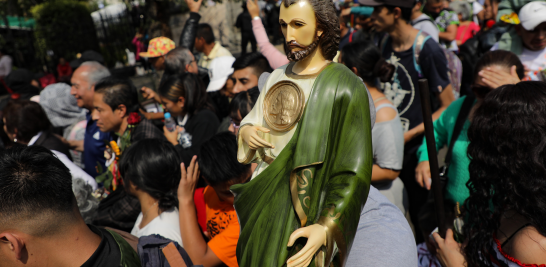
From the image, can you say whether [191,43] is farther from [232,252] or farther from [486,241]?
[486,241]

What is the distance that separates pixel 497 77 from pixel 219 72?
396 centimetres

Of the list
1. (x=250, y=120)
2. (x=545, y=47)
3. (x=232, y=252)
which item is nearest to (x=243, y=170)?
(x=232, y=252)

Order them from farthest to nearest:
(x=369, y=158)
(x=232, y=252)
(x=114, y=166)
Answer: (x=114, y=166) → (x=232, y=252) → (x=369, y=158)

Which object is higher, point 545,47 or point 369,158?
point 369,158

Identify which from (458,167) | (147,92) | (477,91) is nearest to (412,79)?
(477,91)

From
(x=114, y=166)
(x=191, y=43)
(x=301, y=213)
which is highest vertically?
(x=301, y=213)

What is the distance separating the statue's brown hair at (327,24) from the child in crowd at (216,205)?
4.49ft

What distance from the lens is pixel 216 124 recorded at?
14.0 ft

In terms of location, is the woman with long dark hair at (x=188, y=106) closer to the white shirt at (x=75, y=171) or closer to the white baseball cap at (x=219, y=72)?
the white shirt at (x=75, y=171)

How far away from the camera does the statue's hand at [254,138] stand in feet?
4.76

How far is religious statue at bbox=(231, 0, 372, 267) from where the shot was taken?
1283mm

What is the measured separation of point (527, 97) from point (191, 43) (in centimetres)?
510

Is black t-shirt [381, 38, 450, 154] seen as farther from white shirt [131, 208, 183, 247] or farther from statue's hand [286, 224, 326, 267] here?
statue's hand [286, 224, 326, 267]

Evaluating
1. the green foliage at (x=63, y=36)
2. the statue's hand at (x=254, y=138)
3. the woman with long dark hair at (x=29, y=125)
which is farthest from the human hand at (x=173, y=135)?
the green foliage at (x=63, y=36)
